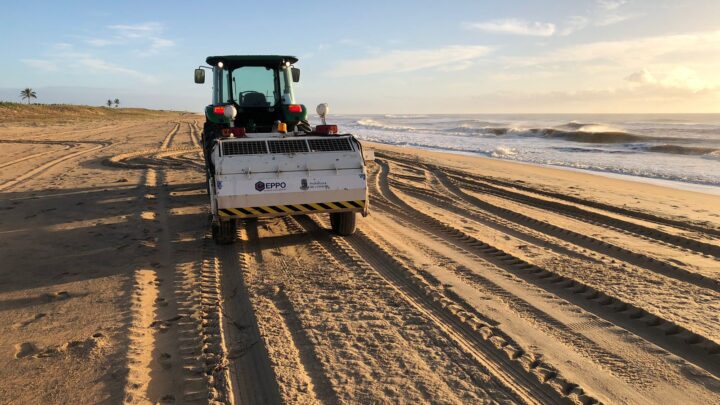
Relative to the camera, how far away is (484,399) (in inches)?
120

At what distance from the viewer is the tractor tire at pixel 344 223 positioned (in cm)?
672

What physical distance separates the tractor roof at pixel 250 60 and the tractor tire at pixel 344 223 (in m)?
3.30

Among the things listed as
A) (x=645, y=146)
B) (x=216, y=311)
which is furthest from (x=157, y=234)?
(x=645, y=146)

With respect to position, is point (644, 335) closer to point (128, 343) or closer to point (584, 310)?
point (584, 310)

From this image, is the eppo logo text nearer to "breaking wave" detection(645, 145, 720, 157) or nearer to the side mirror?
the side mirror

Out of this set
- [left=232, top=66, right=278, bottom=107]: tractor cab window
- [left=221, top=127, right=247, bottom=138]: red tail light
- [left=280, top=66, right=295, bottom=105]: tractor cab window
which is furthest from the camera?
[left=280, top=66, right=295, bottom=105]: tractor cab window

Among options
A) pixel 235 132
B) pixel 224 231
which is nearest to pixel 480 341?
pixel 224 231

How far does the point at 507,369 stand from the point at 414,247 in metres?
3.05

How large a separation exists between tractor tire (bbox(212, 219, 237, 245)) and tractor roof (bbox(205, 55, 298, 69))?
3.38 meters

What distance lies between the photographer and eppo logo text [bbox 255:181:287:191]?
18.9ft

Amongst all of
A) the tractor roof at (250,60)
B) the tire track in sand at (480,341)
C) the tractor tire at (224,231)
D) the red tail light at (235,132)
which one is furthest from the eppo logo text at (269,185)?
the tractor roof at (250,60)

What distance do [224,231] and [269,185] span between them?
39.1 inches

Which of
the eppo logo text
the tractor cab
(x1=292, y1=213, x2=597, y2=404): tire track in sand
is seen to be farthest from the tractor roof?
(x1=292, y1=213, x2=597, y2=404): tire track in sand

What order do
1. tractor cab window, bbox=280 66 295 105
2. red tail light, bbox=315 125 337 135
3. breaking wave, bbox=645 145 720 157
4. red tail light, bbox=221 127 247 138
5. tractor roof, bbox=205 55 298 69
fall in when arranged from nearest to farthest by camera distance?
red tail light, bbox=221 127 247 138 < red tail light, bbox=315 125 337 135 < tractor roof, bbox=205 55 298 69 < tractor cab window, bbox=280 66 295 105 < breaking wave, bbox=645 145 720 157
